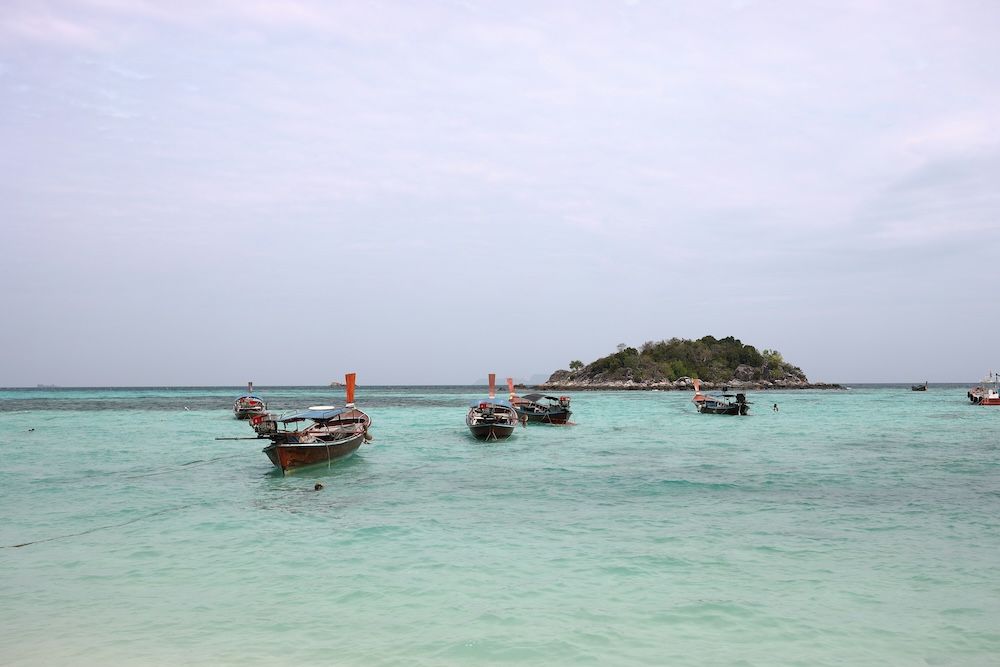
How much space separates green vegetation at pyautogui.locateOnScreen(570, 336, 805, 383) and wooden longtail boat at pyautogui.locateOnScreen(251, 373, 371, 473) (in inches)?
5544

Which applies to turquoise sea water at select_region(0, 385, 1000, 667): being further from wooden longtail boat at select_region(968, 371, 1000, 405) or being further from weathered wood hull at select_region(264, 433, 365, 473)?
wooden longtail boat at select_region(968, 371, 1000, 405)

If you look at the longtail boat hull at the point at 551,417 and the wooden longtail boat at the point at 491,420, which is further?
the longtail boat hull at the point at 551,417

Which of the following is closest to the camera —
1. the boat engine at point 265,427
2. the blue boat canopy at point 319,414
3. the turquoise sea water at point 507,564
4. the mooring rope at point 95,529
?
the turquoise sea water at point 507,564

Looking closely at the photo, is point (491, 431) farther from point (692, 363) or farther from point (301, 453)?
point (692, 363)

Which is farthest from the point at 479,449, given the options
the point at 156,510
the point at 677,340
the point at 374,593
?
the point at 677,340

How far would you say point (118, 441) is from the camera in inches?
1623

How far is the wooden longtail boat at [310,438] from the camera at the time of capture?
85.5ft

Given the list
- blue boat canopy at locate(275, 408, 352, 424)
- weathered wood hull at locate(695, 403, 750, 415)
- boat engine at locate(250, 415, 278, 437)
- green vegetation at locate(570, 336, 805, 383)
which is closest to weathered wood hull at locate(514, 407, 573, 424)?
weathered wood hull at locate(695, 403, 750, 415)

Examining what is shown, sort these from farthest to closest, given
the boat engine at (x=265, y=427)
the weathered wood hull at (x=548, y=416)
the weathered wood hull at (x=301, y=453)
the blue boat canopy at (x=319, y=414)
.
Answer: the weathered wood hull at (x=548, y=416) → the blue boat canopy at (x=319, y=414) → the weathered wood hull at (x=301, y=453) → the boat engine at (x=265, y=427)

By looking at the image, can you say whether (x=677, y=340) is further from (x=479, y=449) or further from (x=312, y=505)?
(x=312, y=505)

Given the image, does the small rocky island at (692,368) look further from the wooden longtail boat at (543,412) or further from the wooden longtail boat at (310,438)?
the wooden longtail boat at (310,438)

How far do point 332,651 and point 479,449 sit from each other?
88.4 ft

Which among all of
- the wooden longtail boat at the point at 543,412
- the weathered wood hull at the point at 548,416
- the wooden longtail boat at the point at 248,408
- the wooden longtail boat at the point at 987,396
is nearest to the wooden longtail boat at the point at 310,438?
the wooden longtail boat at the point at 543,412

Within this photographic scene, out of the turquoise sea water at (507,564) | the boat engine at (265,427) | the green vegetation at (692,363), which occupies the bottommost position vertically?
the turquoise sea water at (507,564)
